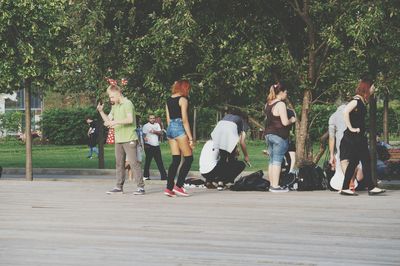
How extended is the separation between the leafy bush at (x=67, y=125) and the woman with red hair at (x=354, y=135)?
41.5 m

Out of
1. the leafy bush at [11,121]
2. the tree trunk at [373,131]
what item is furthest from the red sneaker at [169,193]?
the leafy bush at [11,121]

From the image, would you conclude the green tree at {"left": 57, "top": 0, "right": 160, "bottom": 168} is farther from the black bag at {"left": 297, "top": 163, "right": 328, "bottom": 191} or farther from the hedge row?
the hedge row

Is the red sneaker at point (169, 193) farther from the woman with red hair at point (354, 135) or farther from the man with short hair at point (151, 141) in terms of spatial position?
the man with short hair at point (151, 141)

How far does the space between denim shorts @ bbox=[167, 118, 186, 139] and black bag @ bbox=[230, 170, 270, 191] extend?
7.18 feet

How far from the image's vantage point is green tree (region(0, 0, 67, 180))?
21.2 metres

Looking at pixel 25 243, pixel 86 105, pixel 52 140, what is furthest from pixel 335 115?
pixel 86 105

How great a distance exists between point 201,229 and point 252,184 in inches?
249

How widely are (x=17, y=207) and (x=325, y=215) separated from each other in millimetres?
4410

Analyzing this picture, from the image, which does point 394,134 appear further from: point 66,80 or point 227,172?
point 227,172

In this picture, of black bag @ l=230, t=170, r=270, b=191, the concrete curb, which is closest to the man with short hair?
the concrete curb

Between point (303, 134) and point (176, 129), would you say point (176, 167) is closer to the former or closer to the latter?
point (176, 129)

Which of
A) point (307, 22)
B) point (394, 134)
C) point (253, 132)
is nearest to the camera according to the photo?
point (307, 22)

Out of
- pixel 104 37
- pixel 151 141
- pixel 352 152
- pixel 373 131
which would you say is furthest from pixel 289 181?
pixel 151 141

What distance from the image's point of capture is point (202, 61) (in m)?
21.0
